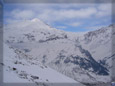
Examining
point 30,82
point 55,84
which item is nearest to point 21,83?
point 30,82

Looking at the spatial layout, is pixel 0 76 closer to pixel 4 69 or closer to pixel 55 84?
pixel 4 69

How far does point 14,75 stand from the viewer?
13.8 meters

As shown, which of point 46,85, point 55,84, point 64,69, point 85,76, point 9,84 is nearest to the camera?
point 9,84

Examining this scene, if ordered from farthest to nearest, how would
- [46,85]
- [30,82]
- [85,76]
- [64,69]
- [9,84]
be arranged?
[64,69] → [85,76] → [46,85] → [30,82] → [9,84]

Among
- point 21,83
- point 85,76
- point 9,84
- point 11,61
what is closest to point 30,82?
point 21,83

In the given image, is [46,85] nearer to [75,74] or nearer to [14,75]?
[14,75]

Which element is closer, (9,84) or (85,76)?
(9,84)

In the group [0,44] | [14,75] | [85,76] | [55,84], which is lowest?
[85,76]

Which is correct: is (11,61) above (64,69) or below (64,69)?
above

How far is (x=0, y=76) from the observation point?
507 inches

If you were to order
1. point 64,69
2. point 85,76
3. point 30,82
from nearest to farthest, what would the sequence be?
point 30,82 → point 85,76 → point 64,69

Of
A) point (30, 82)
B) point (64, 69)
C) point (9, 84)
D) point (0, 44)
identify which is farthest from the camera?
→ point (64, 69)

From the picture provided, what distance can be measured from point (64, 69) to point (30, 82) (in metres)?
184

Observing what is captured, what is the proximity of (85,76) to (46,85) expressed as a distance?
170 meters
